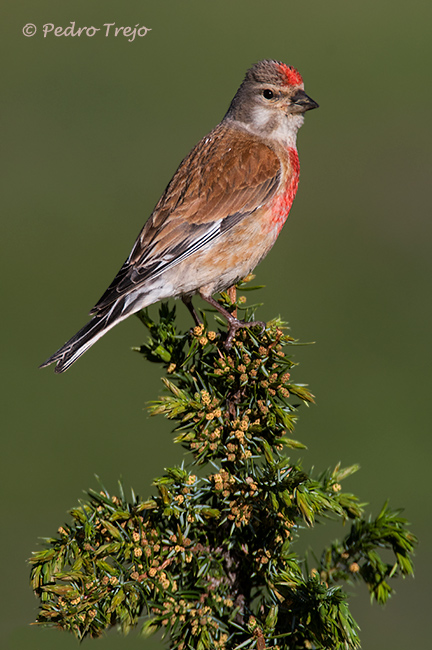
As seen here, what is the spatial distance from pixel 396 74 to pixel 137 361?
9.37 metres

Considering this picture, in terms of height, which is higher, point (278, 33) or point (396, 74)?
point (278, 33)

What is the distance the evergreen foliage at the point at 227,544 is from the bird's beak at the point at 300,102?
2.12 meters

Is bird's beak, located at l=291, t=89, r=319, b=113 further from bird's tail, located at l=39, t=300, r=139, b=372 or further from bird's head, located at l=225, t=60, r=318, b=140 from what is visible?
bird's tail, located at l=39, t=300, r=139, b=372

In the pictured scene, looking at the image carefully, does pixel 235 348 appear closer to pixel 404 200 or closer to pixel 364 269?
pixel 364 269

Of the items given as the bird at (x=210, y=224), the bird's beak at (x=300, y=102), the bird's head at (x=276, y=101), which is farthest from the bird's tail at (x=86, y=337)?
the bird's beak at (x=300, y=102)

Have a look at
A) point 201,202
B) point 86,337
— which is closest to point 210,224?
point 201,202

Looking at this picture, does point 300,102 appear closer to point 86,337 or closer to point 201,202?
point 201,202

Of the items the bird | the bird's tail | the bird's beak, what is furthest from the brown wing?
the bird's beak

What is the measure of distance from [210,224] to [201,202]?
0.39 ft

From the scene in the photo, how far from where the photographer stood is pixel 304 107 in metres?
3.92

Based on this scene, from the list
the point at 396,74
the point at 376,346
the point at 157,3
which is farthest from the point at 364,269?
the point at 157,3

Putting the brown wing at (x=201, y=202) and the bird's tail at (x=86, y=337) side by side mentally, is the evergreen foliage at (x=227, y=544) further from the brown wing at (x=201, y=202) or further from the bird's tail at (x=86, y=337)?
the brown wing at (x=201, y=202)

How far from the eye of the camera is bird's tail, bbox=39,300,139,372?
9.48 feet

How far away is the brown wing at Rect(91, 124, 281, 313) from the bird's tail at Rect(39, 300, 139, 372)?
144mm
